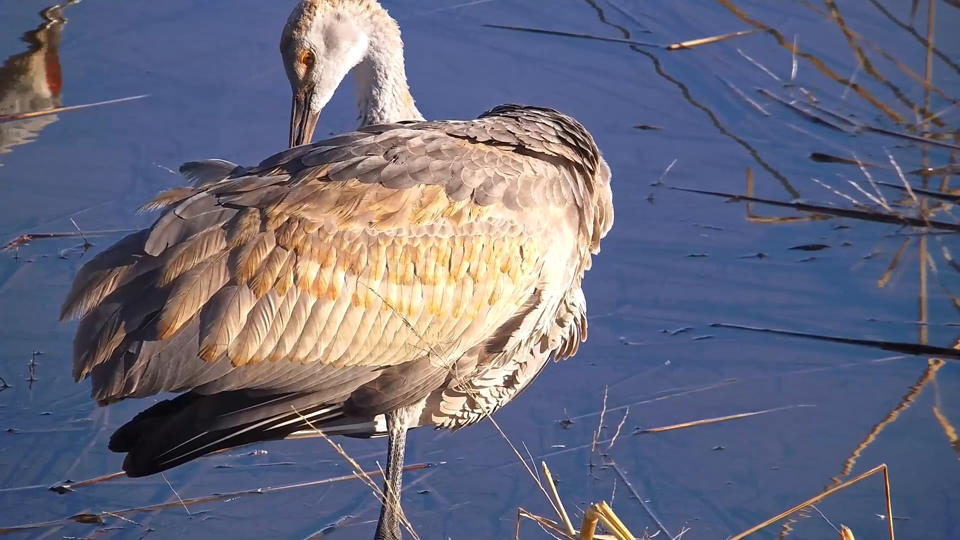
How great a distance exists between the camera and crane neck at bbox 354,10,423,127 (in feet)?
17.9

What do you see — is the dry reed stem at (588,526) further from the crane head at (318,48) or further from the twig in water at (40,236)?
the twig in water at (40,236)

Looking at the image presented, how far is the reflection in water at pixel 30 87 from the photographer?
7477 millimetres

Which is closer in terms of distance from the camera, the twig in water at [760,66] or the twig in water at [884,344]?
the twig in water at [884,344]

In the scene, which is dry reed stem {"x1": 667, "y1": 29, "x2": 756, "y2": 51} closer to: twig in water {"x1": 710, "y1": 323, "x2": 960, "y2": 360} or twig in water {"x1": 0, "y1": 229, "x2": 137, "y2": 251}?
twig in water {"x1": 710, "y1": 323, "x2": 960, "y2": 360}

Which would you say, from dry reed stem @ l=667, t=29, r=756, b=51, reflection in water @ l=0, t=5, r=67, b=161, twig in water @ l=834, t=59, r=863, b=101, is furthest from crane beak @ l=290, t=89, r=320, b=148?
twig in water @ l=834, t=59, r=863, b=101

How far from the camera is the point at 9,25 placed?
8586 millimetres

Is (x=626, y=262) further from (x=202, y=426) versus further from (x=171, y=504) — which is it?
(x=202, y=426)

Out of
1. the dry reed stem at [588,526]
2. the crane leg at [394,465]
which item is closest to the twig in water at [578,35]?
the crane leg at [394,465]

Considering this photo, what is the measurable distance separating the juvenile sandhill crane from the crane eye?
2.26 feet

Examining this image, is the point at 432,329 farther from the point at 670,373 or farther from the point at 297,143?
the point at 670,373

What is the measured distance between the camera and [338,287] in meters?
4.46

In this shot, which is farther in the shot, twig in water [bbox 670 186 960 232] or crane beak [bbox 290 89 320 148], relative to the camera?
twig in water [bbox 670 186 960 232]

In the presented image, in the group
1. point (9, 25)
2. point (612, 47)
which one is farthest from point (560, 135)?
point (9, 25)

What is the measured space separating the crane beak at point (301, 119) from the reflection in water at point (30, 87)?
2430 millimetres
